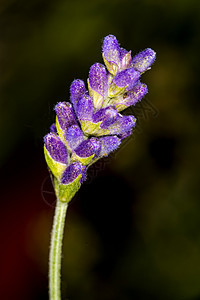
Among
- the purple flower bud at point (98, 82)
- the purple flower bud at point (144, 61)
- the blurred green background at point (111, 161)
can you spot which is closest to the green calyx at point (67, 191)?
the purple flower bud at point (98, 82)

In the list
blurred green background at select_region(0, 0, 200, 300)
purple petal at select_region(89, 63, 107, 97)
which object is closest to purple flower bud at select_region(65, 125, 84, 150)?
purple petal at select_region(89, 63, 107, 97)

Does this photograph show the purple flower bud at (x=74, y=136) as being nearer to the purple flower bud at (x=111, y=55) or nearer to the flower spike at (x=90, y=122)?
the flower spike at (x=90, y=122)

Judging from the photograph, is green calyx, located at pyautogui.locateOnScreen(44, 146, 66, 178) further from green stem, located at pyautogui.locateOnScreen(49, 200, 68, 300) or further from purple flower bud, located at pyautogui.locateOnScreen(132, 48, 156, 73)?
purple flower bud, located at pyautogui.locateOnScreen(132, 48, 156, 73)

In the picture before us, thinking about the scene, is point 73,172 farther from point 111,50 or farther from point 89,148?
point 111,50

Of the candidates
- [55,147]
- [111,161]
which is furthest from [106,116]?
[111,161]
